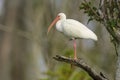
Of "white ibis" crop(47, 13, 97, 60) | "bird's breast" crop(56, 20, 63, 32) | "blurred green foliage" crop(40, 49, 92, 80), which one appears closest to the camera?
"white ibis" crop(47, 13, 97, 60)

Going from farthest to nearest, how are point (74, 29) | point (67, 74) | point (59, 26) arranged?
point (67, 74)
point (59, 26)
point (74, 29)

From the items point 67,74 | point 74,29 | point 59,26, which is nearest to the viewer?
point 74,29

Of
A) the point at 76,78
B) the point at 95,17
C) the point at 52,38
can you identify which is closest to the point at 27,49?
the point at 52,38

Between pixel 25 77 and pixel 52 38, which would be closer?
pixel 52 38

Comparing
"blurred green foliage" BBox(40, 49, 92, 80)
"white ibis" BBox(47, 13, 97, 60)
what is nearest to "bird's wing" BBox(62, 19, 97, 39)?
"white ibis" BBox(47, 13, 97, 60)

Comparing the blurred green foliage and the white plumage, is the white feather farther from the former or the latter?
the blurred green foliage

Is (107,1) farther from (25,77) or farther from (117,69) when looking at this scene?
(25,77)

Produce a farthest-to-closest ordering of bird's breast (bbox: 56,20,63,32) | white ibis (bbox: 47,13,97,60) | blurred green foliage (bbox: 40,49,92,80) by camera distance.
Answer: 1. blurred green foliage (bbox: 40,49,92,80)
2. bird's breast (bbox: 56,20,63,32)
3. white ibis (bbox: 47,13,97,60)

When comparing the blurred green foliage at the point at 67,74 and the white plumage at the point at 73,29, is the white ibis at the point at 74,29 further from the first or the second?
the blurred green foliage at the point at 67,74

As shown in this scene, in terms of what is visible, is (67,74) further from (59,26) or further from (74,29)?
(74,29)

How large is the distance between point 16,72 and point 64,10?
6.68 metres

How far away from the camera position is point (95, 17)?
31.0ft

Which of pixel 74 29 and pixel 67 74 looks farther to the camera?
pixel 67 74

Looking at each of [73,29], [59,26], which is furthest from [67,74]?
[73,29]
